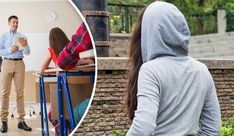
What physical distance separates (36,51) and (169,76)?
4.45 feet

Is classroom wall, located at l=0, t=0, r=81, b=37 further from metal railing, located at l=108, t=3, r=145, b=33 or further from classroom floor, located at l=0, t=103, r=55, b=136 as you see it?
metal railing, located at l=108, t=3, r=145, b=33

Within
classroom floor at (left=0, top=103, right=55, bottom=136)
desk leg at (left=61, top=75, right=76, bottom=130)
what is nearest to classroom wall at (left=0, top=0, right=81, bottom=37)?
desk leg at (left=61, top=75, right=76, bottom=130)

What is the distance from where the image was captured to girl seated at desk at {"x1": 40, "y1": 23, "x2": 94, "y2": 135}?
3215 millimetres

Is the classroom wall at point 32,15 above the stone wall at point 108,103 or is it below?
above

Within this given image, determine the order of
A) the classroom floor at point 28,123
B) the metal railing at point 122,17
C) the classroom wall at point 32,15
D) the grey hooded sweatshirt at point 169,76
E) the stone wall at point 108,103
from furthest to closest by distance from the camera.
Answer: the metal railing at point 122,17
the stone wall at point 108,103
the classroom floor at point 28,123
the classroom wall at point 32,15
the grey hooded sweatshirt at point 169,76

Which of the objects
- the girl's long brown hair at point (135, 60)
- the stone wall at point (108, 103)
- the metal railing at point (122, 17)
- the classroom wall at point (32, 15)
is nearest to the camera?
the girl's long brown hair at point (135, 60)

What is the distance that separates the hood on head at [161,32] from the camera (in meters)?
2.11

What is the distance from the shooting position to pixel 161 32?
2109mm

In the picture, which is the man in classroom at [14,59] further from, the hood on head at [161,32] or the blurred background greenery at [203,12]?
the blurred background greenery at [203,12]

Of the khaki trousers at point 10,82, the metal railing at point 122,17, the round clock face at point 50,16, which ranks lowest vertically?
the khaki trousers at point 10,82

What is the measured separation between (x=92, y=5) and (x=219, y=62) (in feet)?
11.2

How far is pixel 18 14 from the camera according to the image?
3.15m

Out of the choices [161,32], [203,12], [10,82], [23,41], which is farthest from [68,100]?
[203,12]

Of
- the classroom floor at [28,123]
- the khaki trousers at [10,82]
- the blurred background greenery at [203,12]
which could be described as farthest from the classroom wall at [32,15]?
the blurred background greenery at [203,12]
